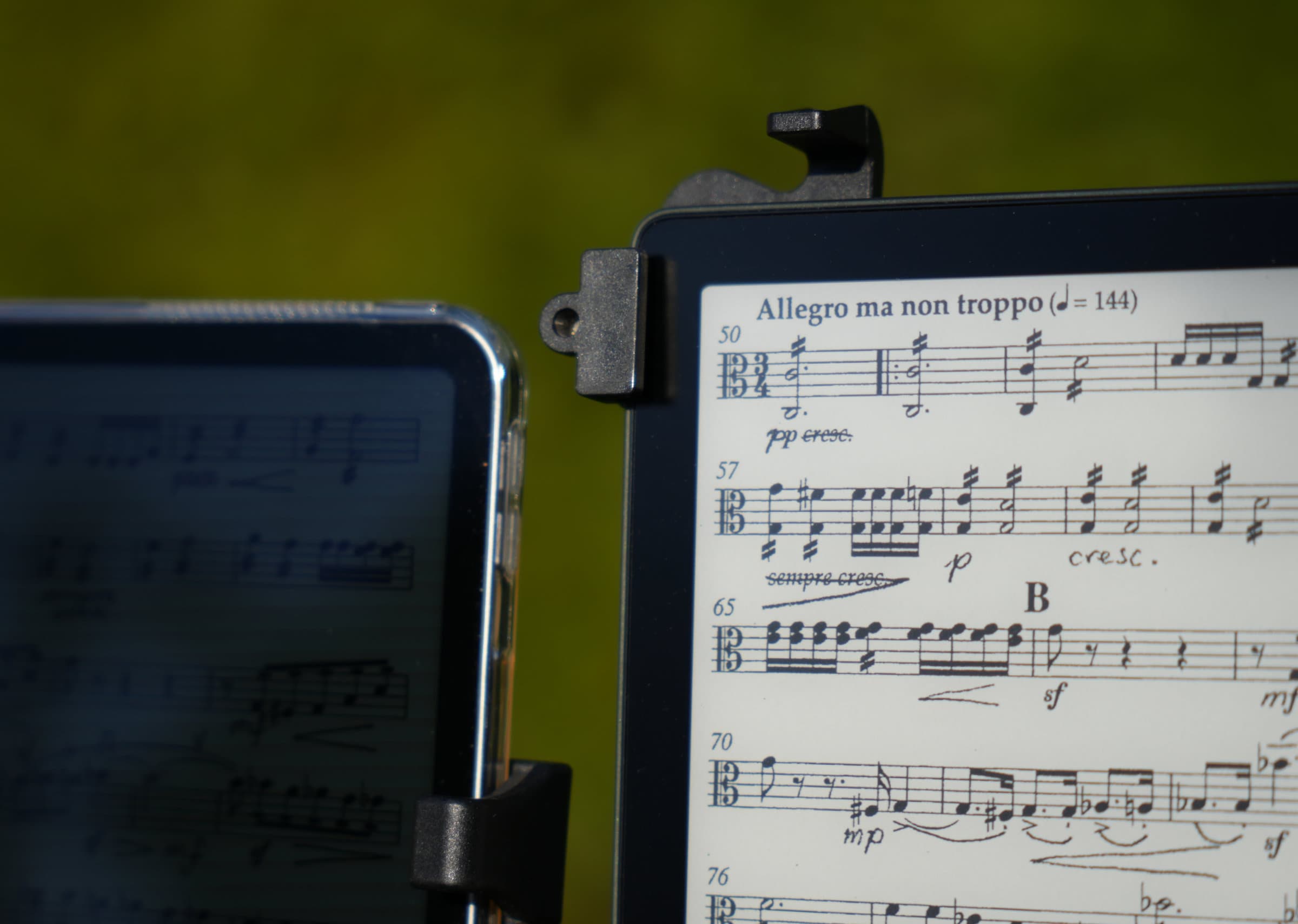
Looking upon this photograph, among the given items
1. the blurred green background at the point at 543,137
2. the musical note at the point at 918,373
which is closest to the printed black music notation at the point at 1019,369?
the musical note at the point at 918,373

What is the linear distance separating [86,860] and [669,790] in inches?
10.1

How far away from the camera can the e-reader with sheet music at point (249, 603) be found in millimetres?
437

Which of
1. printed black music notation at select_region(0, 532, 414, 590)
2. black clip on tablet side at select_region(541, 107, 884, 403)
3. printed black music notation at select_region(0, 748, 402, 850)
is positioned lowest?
printed black music notation at select_region(0, 748, 402, 850)

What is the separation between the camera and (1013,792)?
38cm

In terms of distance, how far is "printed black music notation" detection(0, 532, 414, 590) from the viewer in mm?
447

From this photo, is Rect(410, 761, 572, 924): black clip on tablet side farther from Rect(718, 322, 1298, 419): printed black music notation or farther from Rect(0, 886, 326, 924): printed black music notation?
Rect(718, 322, 1298, 419): printed black music notation

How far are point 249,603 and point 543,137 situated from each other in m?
0.58

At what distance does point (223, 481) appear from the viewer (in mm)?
469

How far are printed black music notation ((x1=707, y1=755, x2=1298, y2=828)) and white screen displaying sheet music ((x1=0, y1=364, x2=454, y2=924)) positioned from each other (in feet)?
0.44

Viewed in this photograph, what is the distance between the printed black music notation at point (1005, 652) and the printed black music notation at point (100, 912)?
22cm

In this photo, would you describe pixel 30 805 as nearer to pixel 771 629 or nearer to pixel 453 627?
pixel 453 627

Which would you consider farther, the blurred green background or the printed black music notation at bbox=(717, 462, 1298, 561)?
the blurred green background

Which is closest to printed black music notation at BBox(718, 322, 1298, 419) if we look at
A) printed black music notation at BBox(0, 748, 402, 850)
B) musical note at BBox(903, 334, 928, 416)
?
musical note at BBox(903, 334, 928, 416)

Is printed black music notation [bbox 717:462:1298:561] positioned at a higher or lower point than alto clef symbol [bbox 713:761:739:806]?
higher
